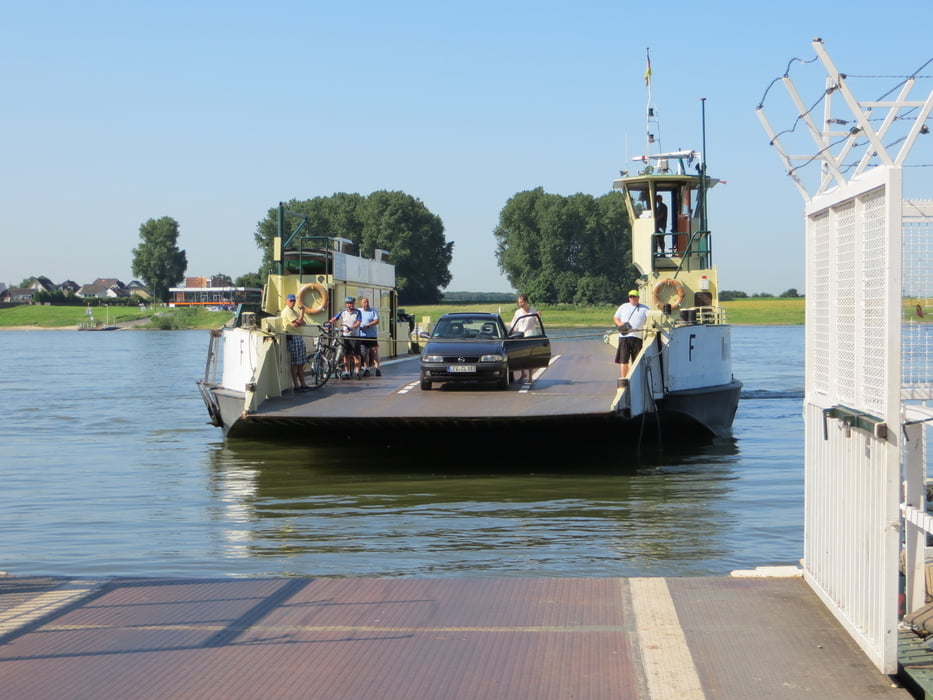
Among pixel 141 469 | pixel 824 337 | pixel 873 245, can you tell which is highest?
pixel 873 245

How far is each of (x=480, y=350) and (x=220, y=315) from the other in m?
109

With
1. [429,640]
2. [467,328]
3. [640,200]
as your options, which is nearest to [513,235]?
[640,200]

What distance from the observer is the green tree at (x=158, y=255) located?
7156 inches

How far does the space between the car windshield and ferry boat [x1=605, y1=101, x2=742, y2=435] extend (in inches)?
113

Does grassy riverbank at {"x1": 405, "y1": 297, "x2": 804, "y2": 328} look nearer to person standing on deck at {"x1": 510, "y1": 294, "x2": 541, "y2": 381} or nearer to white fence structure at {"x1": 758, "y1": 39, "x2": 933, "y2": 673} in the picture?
person standing on deck at {"x1": 510, "y1": 294, "x2": 541, "y2": 381}

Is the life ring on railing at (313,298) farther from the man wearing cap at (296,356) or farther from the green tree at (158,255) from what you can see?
the green tree at (158,255)

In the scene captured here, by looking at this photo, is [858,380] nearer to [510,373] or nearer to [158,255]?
[510,373]

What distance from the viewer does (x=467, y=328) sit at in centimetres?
1973

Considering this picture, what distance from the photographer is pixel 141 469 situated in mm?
19109

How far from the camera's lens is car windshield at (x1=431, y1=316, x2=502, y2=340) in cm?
1958

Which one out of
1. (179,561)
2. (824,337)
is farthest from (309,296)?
(824,337)

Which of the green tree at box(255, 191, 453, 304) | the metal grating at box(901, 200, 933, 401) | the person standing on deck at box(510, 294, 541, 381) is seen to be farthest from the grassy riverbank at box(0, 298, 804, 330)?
the metal grating at box(901, 200, 933, 401)

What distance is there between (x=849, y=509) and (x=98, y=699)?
12.6ft

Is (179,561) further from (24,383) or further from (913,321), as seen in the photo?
(24,383)
